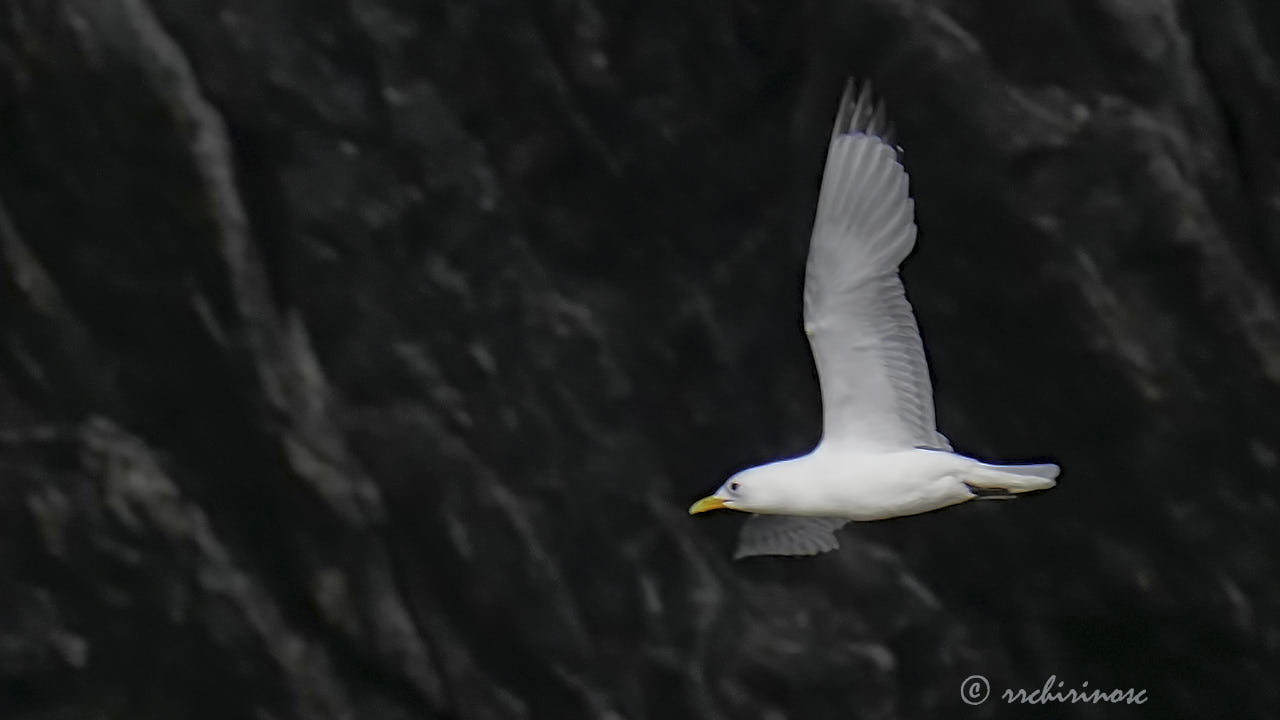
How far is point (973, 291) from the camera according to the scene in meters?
5.34

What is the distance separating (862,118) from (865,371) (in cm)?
66

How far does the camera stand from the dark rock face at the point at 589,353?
5180 millimetres

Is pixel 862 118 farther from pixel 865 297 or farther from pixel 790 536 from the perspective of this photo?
pixel 790 536

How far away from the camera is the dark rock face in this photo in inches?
204

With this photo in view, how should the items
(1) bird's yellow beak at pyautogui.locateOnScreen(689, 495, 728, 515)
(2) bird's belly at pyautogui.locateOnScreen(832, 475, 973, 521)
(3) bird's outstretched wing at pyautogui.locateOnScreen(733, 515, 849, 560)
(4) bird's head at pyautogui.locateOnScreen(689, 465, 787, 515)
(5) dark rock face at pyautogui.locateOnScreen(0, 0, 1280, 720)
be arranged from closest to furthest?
(2) bird's belly at pyautogui.locateOnScreen(832, 475, 973, 521) < (4) bird's head at pyautogui.locateOnScreen(689, 465, 787, 515) < (1) bird's yellow beak at pyautogui.locateOnScreen(689, 495, 728, 515) < (3) bird's outstretched wing at pyautogui.locateOnScreen(733, 515, 849, 560) < (5) dark rock face at pyautogui.locateOnScreen(0, 0, 1280, 720)

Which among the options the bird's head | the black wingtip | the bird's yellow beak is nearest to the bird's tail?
the bird's head

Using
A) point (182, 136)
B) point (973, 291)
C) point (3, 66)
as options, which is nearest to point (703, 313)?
point (973, 291)

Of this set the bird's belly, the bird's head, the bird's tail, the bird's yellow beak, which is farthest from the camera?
the bird's yellow beak

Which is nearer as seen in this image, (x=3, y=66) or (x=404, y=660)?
(x=3, y=66)

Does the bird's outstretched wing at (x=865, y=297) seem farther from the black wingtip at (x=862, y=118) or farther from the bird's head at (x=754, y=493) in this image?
the bird's head at (x=754, y=493)

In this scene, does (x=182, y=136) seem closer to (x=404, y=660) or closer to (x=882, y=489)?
(x=404, y=660)

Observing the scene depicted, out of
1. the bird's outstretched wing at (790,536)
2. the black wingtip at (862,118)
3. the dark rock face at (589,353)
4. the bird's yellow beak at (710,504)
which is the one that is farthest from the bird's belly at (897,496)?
the dark rock face at (589,353)

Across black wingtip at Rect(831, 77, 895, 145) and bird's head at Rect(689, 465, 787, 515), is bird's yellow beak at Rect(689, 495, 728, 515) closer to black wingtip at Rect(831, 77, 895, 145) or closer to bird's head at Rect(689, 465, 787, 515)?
bird's head at Rect(689, 465, 787, 515)

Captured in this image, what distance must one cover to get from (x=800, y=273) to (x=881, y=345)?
3.12 ft
